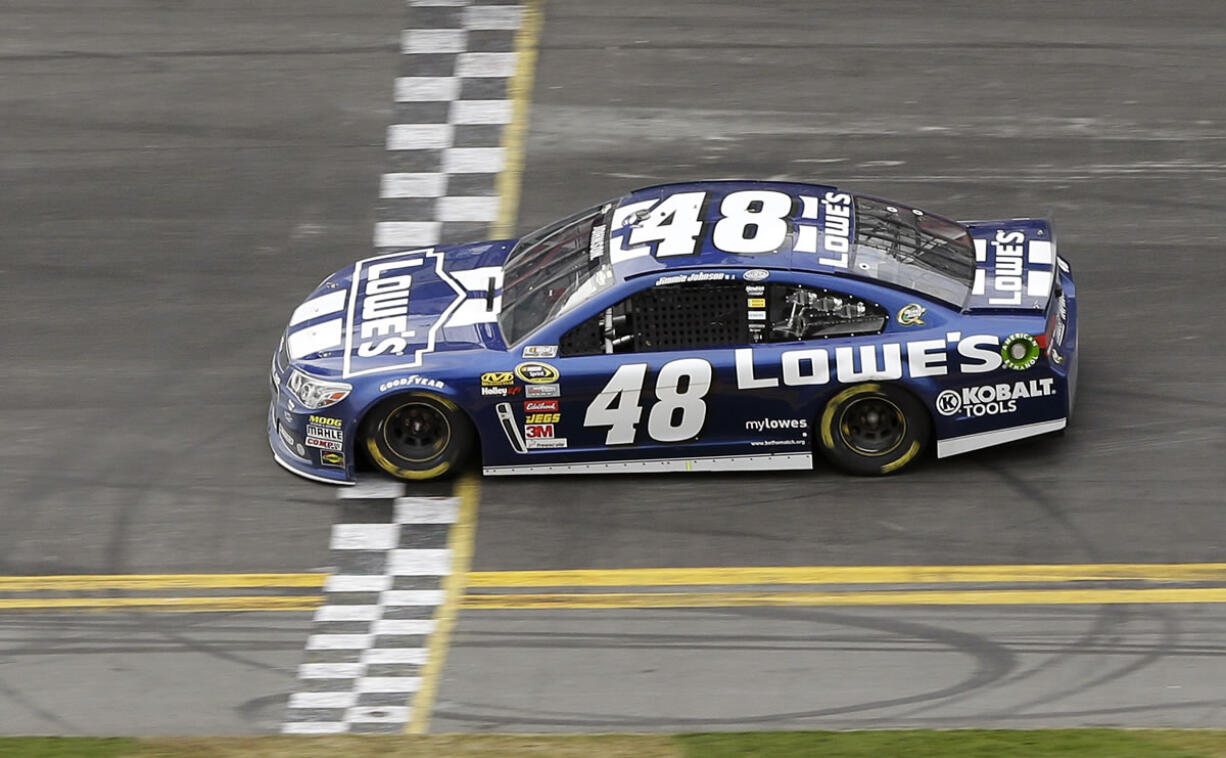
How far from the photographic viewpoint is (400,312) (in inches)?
428

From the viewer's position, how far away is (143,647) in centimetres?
945

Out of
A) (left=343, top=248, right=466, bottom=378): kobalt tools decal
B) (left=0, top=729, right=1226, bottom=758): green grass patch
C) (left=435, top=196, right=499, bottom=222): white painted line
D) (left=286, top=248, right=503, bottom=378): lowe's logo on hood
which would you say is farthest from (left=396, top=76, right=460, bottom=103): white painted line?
(left=0, top=729, right=1226, bottom=758): green grass patch

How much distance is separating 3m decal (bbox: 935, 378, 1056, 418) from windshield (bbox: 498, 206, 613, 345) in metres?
2.10

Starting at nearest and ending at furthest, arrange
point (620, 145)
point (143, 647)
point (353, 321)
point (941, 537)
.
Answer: point (143, 647) < point (941, 537) < point (353, 321) < point (620, 145)

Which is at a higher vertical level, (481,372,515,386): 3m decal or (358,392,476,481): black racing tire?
(481,372,515,386): 3m decal

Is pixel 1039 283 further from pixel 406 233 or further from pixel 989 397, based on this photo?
pixel 406 233

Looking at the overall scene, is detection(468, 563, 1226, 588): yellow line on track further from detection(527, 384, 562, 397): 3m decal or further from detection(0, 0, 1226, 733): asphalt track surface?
detection(527, 384, 562, 397): 3m decal

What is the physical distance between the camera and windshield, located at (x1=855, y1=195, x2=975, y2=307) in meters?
10.4

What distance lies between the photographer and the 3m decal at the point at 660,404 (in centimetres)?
1027

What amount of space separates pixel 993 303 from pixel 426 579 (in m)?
3.64

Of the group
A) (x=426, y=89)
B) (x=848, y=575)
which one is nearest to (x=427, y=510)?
(x=848, y=575)

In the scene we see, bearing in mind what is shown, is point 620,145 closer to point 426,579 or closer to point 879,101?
point 879,101

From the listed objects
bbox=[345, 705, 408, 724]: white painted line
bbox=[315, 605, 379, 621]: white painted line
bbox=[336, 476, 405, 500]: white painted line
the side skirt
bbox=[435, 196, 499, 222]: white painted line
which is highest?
bbox=[435, 196, 499, 222]: white painted line

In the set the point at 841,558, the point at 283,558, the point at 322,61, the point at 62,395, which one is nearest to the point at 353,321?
the point at 283,558
